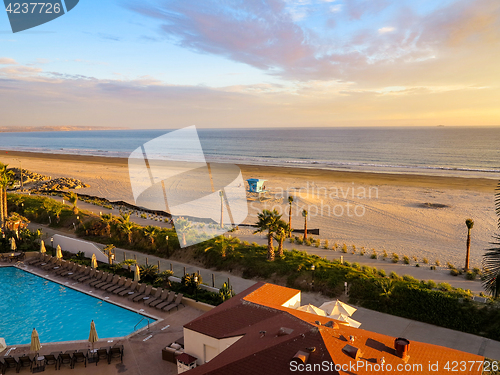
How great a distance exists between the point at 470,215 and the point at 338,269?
59.6 ft

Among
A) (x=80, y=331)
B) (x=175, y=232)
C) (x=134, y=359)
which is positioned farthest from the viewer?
(x=175, y=232)

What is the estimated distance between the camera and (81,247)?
1953 centimetres

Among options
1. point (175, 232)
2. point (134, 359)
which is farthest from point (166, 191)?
point (134, 359)

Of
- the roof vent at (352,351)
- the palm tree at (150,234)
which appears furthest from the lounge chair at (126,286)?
the roof vent at (352,351)

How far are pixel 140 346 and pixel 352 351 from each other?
7.56 meters

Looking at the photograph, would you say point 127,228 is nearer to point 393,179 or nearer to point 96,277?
point 96,277

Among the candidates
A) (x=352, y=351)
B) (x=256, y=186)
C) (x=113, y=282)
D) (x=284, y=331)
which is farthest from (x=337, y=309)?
(x=256, y=186)

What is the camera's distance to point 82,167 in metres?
62.2

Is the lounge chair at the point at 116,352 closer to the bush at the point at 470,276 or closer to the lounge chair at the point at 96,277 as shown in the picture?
the lounge chair at the point at 96,277

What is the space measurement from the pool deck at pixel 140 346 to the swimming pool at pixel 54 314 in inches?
20.9

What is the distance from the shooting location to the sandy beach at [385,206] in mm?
21641

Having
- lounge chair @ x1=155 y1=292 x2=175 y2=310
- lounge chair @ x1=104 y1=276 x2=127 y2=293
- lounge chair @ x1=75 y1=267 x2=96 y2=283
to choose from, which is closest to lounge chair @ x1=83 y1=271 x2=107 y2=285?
lounge chair @ x1=75 y1=267 x2=96 y2=283

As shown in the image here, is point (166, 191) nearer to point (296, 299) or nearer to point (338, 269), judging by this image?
point (338, 269)

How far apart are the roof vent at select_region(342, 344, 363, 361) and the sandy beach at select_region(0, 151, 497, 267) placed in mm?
14413
